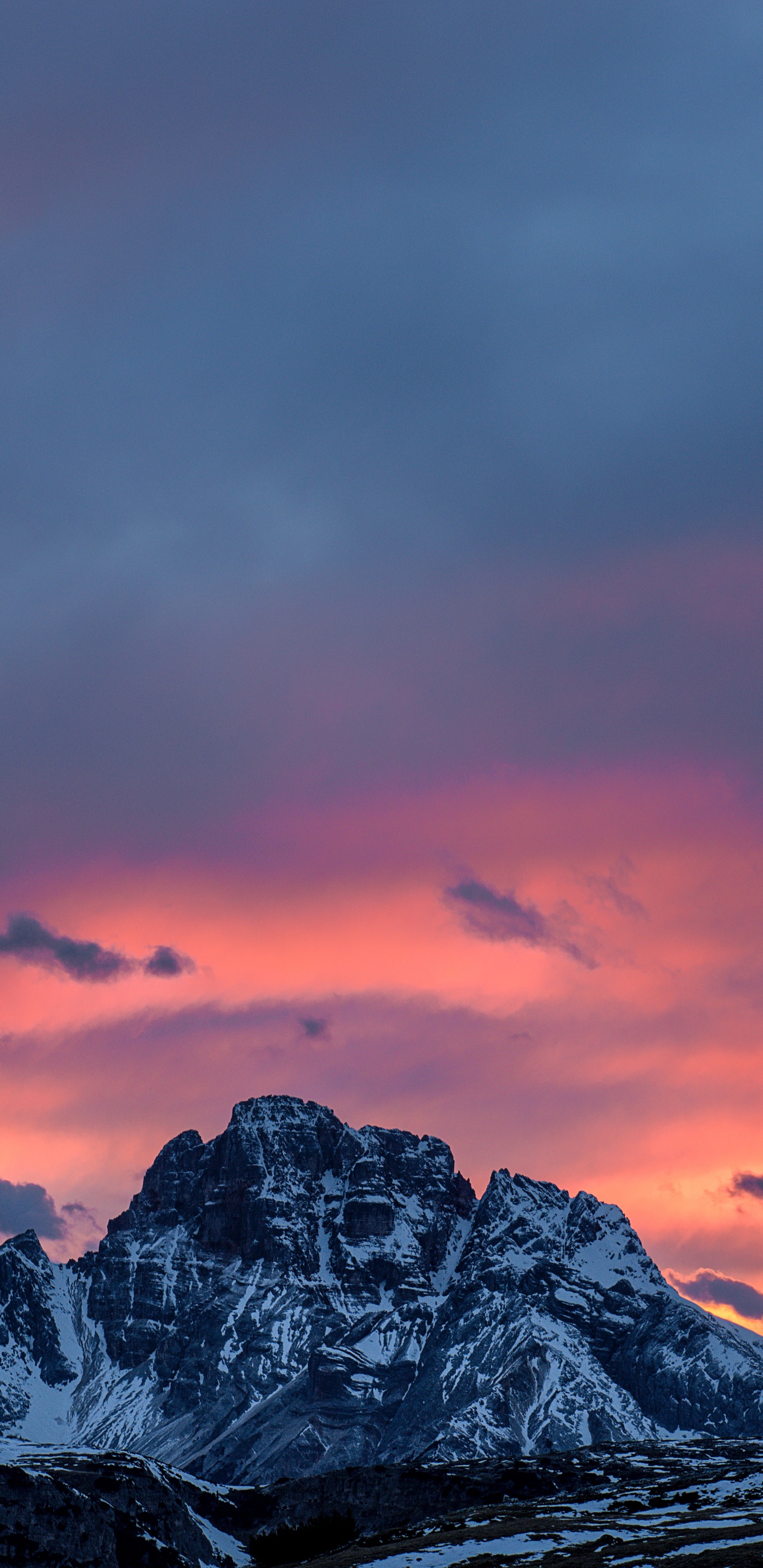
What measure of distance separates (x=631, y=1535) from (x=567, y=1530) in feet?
35.1

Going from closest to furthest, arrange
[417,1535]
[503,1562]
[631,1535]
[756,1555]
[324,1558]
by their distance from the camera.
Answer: [756,1555] < [503,1562] < [631,1535] < [324,1558] < [417,1535]

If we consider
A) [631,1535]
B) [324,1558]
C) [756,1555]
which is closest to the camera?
[756,1555]

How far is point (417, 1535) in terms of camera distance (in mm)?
187875

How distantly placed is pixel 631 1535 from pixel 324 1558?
42399 millimetres

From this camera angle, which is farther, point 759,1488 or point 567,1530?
point 759,1488

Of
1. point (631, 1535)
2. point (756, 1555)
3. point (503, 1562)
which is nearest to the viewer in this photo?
point (756, 1555)

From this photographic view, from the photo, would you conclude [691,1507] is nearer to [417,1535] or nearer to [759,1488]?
[759,1488]

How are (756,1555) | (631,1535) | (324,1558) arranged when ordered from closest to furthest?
(756,1555) < (631,1535) < (324,1558)

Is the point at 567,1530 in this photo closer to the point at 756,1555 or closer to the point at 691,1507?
the point at 691,1507

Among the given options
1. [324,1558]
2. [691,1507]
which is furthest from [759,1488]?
[324,1558]

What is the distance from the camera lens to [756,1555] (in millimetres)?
111250

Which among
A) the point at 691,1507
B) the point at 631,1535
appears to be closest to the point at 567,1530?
the point at 631,1535

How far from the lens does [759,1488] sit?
18800cm

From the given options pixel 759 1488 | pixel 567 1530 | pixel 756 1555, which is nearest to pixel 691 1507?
pixel 759 1488
